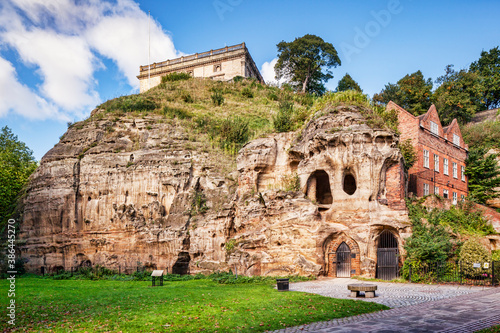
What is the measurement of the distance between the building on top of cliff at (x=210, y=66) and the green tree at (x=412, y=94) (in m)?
23.2

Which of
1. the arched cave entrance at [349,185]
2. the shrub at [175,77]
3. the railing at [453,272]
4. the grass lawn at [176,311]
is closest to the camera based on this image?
the grass lawn at [176,311]

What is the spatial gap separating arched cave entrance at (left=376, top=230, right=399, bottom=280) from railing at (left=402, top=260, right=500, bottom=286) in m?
0.79

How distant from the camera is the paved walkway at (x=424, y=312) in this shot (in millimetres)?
10828

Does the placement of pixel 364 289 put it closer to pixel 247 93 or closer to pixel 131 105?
pixel 131 105

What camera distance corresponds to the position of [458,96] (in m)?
50.4

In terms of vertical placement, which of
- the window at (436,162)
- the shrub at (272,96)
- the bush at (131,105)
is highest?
the shrub at (272,96)

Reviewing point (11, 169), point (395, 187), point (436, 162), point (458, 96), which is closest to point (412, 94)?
point (458, 96)

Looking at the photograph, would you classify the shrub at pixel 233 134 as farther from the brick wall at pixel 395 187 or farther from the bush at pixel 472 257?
the bush at pixel 472 257

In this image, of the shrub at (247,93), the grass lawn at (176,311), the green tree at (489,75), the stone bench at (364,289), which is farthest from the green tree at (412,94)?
the grass lawn at (176,311)

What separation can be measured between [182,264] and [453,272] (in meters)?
19.1

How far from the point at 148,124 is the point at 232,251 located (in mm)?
18296

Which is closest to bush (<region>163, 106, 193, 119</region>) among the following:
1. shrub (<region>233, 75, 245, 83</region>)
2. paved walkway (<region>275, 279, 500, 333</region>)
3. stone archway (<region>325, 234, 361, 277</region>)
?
shrub (<region>233, 75, 245, 83</region>)

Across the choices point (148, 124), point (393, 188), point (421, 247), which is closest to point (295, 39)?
point (148, 124)

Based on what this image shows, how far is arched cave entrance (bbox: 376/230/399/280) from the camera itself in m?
23.2
